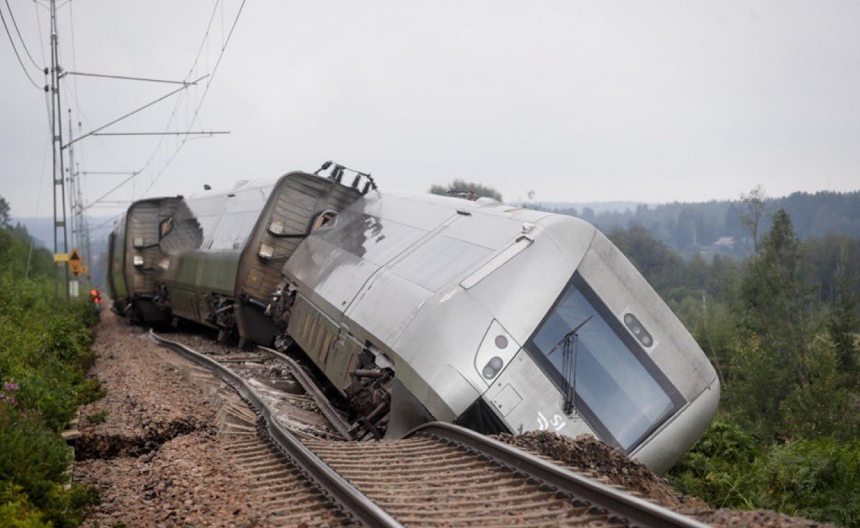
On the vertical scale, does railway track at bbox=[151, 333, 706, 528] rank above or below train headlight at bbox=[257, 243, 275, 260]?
below

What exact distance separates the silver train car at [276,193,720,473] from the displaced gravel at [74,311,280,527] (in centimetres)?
207

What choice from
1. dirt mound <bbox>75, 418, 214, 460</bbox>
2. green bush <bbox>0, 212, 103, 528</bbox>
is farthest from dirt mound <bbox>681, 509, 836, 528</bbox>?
dirt mound <bbox>75, 418, 214, 460</bbox>

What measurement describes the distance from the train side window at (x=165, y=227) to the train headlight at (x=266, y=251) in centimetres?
1138

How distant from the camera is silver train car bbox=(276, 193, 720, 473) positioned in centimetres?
853

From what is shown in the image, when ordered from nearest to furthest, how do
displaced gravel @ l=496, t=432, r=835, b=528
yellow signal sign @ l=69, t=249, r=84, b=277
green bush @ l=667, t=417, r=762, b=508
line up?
displaced gravel @ l=496, t=432, r=835, b=528, green bush @ l=667, t=417, r=762, b=508, yellow signal sign @ l=69, t=249, r=84, b=277

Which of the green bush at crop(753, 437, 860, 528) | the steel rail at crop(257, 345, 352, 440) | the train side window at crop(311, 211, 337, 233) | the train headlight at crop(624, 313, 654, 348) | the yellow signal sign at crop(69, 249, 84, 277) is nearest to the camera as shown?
the train headlight at crop(624, 313, 654, 348)

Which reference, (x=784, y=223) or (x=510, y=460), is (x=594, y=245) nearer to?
(x=510, y=460)

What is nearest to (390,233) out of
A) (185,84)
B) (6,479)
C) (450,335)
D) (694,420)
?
(450,335)

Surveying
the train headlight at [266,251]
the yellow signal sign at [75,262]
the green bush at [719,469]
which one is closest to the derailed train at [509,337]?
the green bush at [719,469]

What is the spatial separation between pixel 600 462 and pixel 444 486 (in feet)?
4.86

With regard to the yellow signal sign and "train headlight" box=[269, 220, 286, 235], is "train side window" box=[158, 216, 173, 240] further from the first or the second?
"train headlight" box=[269, 220, 286, 235]

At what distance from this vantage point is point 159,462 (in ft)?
26.1

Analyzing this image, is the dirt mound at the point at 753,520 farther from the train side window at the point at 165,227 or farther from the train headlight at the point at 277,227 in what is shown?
the train side window at the point at 165,227

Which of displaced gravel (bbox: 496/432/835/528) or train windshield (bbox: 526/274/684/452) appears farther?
train windshield (bbox: 526/274/684/452)
